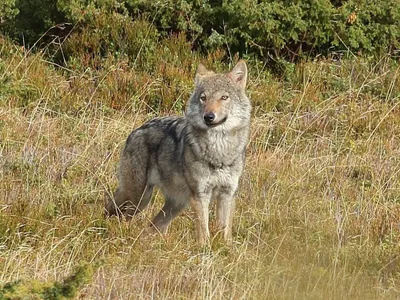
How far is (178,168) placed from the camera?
750 cm

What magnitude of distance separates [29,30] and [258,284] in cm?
673

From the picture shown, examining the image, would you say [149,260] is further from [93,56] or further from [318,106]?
[93,56]

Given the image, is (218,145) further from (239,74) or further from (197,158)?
(239,74)

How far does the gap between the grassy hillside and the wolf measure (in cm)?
18

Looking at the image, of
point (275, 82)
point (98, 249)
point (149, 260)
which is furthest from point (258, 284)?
point (275, 82)

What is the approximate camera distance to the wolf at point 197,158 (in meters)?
7.32

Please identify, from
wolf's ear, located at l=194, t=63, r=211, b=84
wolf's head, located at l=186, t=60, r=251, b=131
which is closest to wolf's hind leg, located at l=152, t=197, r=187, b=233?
wolf's head, located at l=186, t=60, r=251, b=131

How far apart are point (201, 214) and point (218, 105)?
0.87 meters

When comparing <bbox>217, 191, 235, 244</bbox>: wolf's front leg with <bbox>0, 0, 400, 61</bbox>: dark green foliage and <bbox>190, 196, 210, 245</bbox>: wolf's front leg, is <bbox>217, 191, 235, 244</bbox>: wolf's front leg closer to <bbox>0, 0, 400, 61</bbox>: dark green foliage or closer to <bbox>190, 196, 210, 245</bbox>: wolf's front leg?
<bbox>190, 196, 210, 245</bbox>: wolf's front leg

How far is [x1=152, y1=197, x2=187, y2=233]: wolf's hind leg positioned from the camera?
7.48 metres

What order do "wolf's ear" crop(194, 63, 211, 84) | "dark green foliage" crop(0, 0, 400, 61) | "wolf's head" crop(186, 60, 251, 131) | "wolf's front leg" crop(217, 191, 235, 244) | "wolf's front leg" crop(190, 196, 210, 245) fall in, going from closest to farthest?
1. "wolf's front leg" crop(190, 196, 210, 245)
2. "wolf's front leg" crop(217, 191, 235, 244)
3. "wolf's head" crop(186, 60, 251, 131)
4. "wolf's ear" crop(194, 63, 211, 84)
5. "dark green foliage" crop(0, 0, 400, 61)

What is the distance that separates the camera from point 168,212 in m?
7.55

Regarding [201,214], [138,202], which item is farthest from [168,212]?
[201,214]

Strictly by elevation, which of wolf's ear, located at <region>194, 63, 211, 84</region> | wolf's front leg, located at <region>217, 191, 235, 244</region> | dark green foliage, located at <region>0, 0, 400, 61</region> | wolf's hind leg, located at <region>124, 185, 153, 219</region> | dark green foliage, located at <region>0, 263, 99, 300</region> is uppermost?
dark green foliage, located at <region>0, 263, 99, 300</region>
